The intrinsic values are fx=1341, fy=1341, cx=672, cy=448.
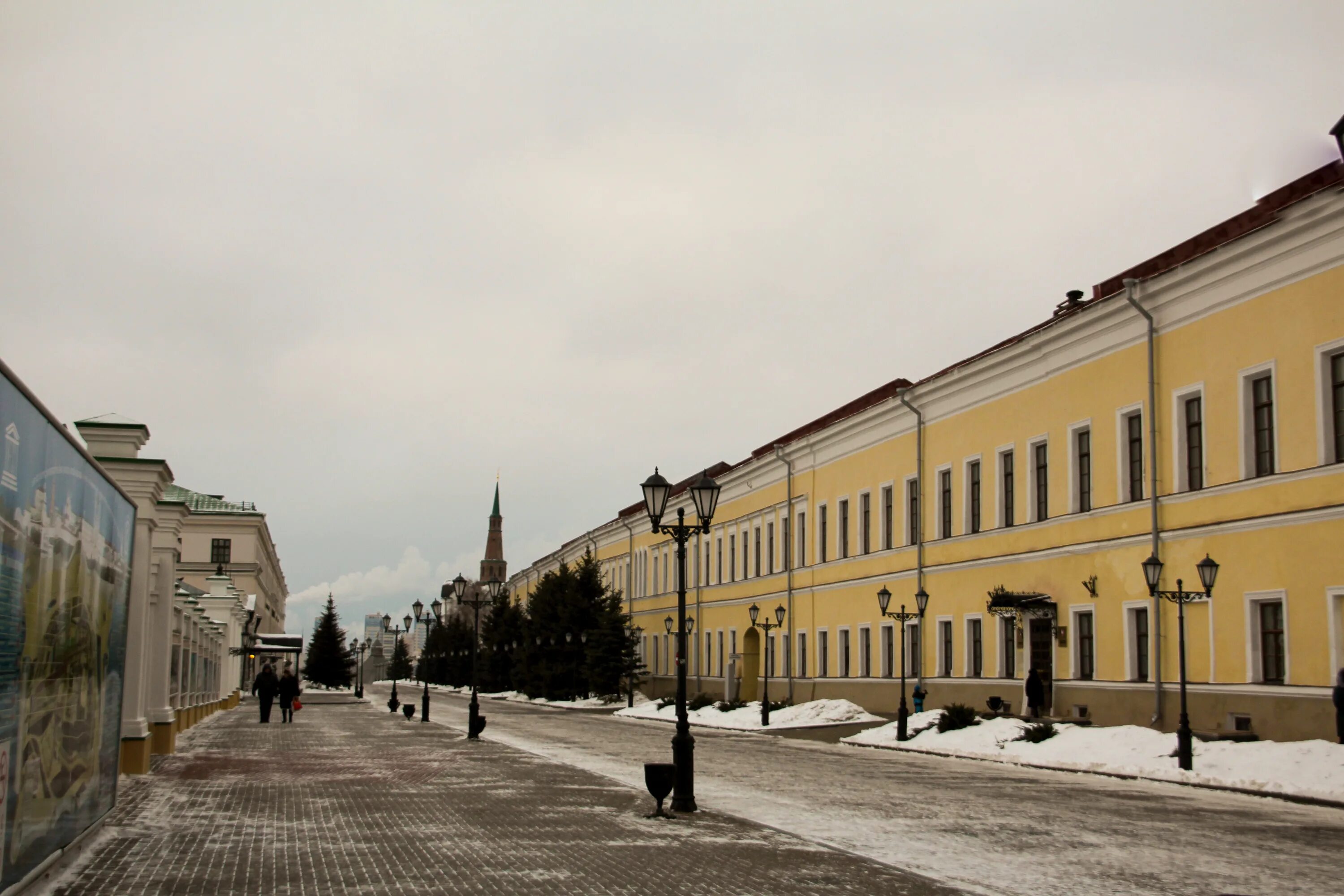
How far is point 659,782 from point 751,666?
40985 mm

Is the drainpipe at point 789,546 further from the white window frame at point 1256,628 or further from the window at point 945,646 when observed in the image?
the white window frame at point 1256,628

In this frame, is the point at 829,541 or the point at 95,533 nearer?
the point at 95,533

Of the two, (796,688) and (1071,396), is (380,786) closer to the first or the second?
(1071,396)

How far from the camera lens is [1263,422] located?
2520 centimetres

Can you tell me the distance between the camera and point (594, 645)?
60.5 meters

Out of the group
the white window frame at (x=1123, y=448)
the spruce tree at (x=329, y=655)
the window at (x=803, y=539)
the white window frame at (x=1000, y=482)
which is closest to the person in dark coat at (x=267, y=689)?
the window at (x=803, y=539)

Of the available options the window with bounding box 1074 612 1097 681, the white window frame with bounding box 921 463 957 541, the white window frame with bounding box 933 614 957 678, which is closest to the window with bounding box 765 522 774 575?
the white window frame with bounding box 921 463 957 541

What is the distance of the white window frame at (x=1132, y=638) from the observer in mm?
27641

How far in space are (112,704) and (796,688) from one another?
1433 inches

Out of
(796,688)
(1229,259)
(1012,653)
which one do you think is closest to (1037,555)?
(1012,653)

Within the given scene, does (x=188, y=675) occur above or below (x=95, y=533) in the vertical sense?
below

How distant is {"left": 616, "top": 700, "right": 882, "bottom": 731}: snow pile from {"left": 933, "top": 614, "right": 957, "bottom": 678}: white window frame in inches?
138

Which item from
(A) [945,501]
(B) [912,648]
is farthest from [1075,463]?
(B) [912,648]

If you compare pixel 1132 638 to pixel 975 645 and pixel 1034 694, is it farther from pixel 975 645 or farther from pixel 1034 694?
pixel 975 645
